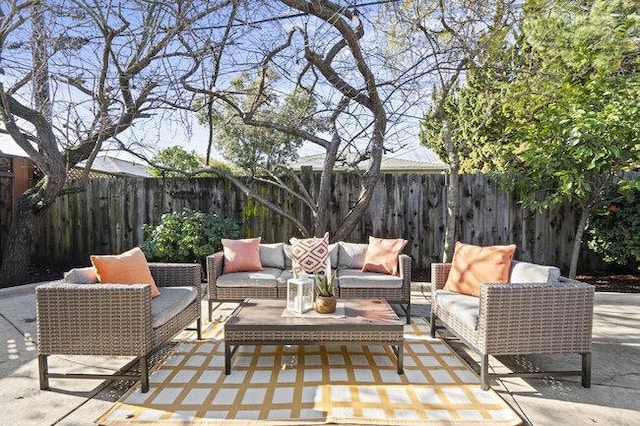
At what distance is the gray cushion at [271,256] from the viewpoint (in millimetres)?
4723

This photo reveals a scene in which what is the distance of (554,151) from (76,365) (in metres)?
5.01

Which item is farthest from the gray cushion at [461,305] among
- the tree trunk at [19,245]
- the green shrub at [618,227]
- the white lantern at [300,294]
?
the tree trunk at [19,245]

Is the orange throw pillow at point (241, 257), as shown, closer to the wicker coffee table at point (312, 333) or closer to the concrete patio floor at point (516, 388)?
the concrete patio floor at point (516, 388)

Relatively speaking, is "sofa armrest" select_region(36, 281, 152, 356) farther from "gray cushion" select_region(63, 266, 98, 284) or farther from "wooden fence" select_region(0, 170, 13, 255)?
"wooden fence" select_region(0, 170, 13, 255)

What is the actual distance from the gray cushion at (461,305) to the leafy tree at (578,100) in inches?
83.0

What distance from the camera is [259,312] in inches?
126

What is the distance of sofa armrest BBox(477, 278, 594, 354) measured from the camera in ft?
8.68

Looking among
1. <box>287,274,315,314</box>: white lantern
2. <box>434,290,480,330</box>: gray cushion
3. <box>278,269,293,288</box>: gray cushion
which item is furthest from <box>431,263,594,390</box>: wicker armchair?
<box>278,269,293,288</box>: gray cushion

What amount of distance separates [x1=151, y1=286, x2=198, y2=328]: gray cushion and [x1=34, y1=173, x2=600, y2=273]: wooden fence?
262cm

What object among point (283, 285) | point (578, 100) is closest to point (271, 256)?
point (283, 285)

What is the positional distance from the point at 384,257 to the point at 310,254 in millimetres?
766

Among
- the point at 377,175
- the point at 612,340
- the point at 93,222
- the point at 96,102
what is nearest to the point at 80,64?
the point at 96,102

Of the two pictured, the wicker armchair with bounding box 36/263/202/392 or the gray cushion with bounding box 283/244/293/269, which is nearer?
the wicker armchair with bounding box 36/263/202/392

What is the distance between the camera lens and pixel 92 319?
8.58ft
